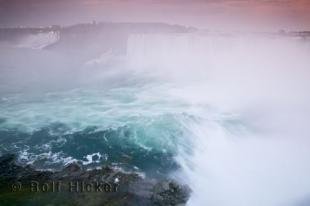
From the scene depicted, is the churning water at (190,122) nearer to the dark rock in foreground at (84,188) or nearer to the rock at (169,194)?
the rock at (169,194)

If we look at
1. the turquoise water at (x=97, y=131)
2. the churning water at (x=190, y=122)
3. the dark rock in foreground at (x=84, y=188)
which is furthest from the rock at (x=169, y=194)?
the turquoise water at (x=97, y=131)

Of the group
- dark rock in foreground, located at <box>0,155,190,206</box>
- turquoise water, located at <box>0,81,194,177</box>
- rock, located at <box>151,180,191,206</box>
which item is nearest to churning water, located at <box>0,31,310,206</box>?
turquoise water, located at <box>0,81,194,177</box>

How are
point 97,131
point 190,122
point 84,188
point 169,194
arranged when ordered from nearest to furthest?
point 169,194
point 84,188
point 97,131
point 190,122

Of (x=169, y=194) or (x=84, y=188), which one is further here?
(x=84, y=188)

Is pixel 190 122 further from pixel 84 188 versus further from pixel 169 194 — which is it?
pixel 84 188

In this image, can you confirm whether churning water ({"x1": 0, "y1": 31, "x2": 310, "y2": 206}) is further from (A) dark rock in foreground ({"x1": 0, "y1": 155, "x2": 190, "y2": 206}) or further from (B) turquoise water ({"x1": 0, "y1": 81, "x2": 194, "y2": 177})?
(A) dark rock in foreground ({"x1": 0, "y1": 155, "x2": 190, "y2": 206})

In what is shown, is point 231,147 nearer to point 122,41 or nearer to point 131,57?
point 131,57

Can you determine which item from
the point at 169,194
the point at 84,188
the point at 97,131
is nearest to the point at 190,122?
the point at 97,131

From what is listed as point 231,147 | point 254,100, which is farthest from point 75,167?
point 254,100
